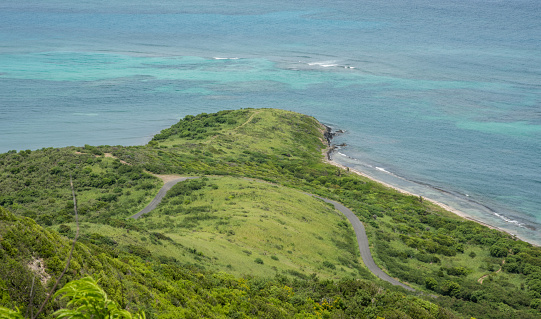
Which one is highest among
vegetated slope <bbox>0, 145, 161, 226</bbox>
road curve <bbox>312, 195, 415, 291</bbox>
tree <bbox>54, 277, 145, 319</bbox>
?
tree <bbox>54, 277, 145, 319</bbox>

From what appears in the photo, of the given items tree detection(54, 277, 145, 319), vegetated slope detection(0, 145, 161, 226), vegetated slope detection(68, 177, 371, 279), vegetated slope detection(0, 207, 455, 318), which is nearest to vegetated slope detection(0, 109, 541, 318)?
vegetated slope detection(0, 145, 161, 226)

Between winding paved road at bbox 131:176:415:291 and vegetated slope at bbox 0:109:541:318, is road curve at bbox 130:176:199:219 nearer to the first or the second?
winding paved road at bbox 131:176:415:291

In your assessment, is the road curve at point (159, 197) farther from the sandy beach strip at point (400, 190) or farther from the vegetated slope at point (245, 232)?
the sandy beach strip at point (400, 190)

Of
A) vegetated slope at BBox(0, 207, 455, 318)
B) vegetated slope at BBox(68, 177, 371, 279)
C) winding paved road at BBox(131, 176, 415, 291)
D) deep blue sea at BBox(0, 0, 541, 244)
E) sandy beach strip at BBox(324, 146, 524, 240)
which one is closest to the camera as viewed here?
vegetated slope at BBox(0, 207, 455, 318)

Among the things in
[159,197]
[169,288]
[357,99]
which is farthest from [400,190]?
[169,288]

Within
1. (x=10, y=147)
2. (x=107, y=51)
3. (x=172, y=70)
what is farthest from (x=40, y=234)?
(x=107, y=51)

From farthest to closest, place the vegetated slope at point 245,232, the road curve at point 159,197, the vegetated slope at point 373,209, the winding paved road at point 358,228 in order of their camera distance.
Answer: the road curve at point 159,197
the winding paved road at point 358,228
the vegetated slope at point 373,209
the vegetated slope at point 245,232

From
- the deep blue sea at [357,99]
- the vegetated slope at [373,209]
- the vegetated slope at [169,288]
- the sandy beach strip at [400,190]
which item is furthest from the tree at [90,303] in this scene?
the deep blue sea at [357,99]

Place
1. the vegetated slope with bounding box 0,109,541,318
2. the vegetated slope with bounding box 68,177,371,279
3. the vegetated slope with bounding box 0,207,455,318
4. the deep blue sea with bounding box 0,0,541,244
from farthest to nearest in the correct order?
the deep blue sea with bounding box 0,0,541,244, the vegetated slope with bounding box 0,109,541,318, the vegetated slope with bounding box 68,177,371,279, the vegetated slope with bounding box 0,207,455,318
